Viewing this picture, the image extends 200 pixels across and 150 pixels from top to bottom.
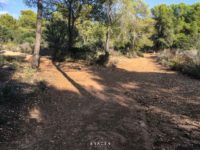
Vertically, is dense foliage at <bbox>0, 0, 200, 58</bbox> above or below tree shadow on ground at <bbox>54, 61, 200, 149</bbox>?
above

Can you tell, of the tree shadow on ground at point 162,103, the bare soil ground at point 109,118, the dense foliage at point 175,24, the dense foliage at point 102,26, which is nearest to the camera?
the bare soil ground at point 109,118

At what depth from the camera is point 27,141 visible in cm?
591

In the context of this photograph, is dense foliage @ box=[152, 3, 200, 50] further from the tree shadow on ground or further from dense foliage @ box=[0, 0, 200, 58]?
the tree shadow on ground

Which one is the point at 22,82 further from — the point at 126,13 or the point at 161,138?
the point at 126,13

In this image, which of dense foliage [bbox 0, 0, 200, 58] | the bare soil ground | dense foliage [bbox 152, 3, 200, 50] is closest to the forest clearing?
the bare soil ground

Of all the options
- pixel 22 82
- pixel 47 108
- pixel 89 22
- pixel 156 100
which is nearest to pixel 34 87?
pixel 22 82

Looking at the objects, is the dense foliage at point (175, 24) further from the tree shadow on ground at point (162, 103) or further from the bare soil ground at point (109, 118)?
the bare soil ground at point (109, 118)

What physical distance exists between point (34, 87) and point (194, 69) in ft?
29.1

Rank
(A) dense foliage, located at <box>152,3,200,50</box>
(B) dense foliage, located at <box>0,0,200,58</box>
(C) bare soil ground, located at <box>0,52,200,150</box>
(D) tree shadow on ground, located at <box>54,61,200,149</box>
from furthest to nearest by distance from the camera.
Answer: (A) dense foliage, located at <box>152,3,200,50</box>, (B) dense foliage, located at <box>0,0,200,58</box>, (D) tree shadow on ground, located at <box>54,61,200,149</box>, (C) bare soil ground, located at <box>0,52,200,150</box>

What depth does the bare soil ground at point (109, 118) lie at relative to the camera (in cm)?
592

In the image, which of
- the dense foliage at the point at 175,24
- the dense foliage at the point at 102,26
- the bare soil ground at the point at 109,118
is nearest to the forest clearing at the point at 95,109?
the bare soil ground at the point at 109,118

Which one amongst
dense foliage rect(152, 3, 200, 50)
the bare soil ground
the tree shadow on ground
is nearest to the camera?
the bare soil ground

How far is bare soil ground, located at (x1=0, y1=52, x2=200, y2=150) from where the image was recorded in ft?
19.4

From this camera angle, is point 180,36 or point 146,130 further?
point 180,36
